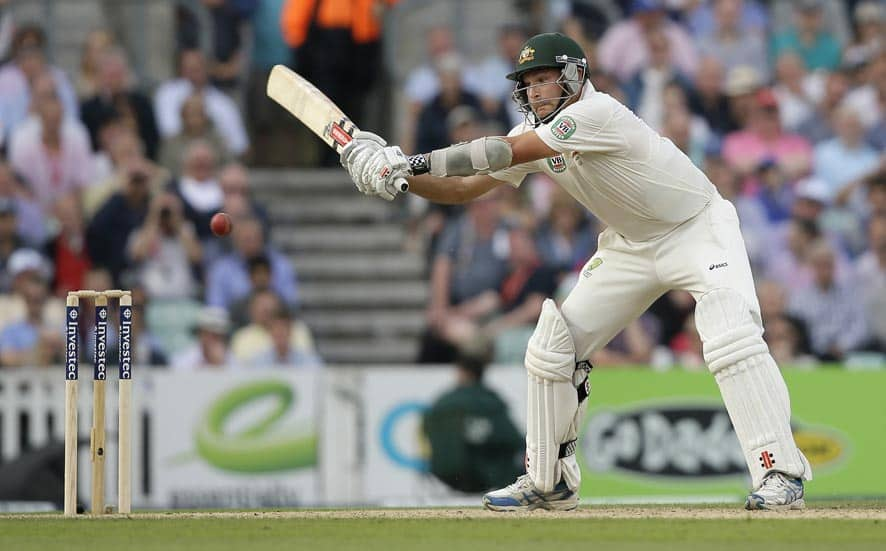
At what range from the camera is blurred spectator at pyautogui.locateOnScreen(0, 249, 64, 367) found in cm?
1038

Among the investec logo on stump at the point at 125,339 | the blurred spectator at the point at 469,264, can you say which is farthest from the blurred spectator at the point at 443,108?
the investec logo on stump at the point at 125,339

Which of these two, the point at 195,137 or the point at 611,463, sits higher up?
the point at 195,137

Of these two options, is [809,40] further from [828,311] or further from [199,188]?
[199,188]

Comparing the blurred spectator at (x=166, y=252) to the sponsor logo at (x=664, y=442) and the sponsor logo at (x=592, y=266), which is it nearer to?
the sponsor logo at (x=664, y=442)

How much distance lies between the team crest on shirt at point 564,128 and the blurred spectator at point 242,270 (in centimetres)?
494

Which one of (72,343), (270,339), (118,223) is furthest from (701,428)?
(72,343)

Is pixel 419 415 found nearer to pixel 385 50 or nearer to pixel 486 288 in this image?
pixel 486 288

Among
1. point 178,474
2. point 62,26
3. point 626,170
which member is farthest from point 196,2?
point 626,170

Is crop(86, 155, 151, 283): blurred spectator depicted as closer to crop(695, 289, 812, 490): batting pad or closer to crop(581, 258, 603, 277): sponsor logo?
crop(581, 258, 603, 277): sponsor logo

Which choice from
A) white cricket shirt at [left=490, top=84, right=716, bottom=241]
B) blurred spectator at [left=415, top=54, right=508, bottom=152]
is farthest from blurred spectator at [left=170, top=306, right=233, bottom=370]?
white cricket shirt at [left=490, top=84, right=716, bottom=241]

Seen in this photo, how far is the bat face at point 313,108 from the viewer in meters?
6.73

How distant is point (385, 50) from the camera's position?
12719 millimetres

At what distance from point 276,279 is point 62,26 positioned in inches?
112

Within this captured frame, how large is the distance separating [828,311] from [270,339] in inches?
152
